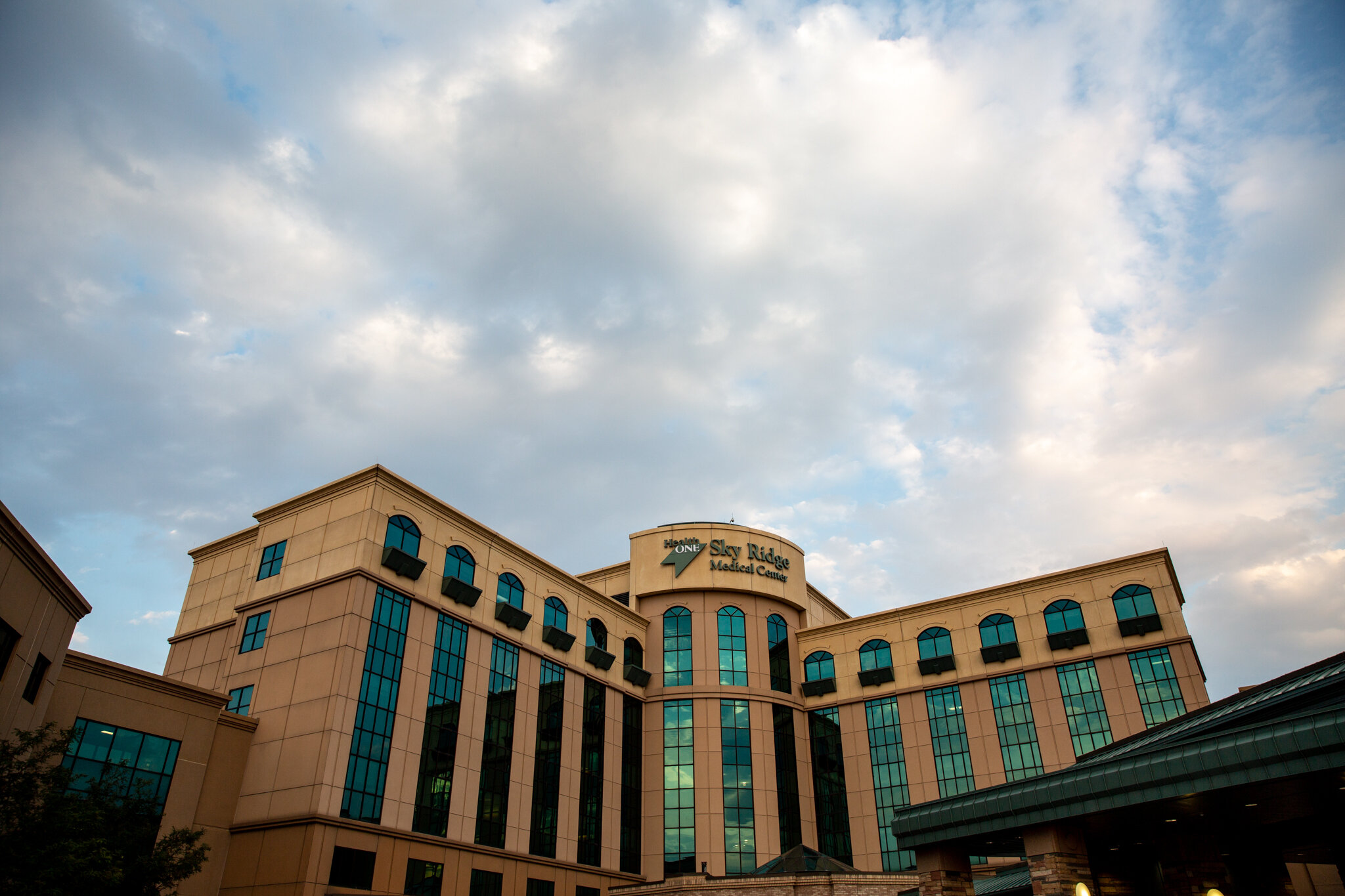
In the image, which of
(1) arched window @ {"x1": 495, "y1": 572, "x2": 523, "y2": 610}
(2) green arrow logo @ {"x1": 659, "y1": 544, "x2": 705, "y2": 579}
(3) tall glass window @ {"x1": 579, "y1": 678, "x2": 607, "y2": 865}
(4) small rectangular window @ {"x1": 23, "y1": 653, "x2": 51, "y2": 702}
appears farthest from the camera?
(2) green arrow logo @ {"x1": 659, "y1": 544, "x2": 705, "y2": 579}

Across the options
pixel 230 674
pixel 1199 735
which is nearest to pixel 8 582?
pixel 230 674

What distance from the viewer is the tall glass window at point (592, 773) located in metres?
46.0

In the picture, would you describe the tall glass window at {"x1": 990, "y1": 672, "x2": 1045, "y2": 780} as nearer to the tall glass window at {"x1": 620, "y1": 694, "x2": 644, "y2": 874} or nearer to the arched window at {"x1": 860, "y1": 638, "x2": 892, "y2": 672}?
the arched window at {"x1": 860, "y1": 638, "x2": 892, "y2": 672}

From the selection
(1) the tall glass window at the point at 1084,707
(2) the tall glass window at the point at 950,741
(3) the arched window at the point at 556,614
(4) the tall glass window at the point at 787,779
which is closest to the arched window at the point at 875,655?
(2) the tall glass window at the point at 950,741

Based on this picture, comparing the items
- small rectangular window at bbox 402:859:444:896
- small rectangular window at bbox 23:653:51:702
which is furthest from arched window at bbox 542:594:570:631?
small rectangular window at bbox 23:653:51:702

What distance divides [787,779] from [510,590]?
21116 mm

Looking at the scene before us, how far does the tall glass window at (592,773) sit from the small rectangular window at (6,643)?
98.3 feet

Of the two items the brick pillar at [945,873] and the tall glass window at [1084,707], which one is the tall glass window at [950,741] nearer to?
the tall glass window at [1084,707]

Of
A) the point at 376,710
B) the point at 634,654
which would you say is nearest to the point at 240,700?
the point at 376,710

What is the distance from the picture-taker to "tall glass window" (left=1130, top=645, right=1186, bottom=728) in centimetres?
4516

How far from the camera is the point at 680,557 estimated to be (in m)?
57.2

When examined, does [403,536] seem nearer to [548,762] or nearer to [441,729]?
[441,729]

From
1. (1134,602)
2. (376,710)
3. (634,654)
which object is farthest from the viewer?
(634,654)

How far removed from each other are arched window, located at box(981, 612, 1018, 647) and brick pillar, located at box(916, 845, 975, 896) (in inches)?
1101
